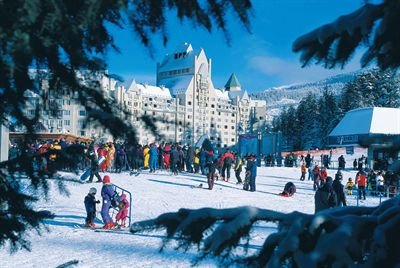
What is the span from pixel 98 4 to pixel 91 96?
45 centimetres

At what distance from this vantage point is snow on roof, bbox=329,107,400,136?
43625 mm

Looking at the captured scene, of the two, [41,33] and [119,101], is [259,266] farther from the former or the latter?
[41,33]

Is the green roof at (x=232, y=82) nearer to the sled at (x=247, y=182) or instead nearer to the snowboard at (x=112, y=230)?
the sled at (x=247, y=182)

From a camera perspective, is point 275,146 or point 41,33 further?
point 275,146

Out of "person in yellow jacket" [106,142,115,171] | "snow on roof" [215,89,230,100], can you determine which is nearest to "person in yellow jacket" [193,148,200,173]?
"person in yellow jacket" [106,142,115,171]

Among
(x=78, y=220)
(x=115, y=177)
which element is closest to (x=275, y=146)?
(x=115, y=177)

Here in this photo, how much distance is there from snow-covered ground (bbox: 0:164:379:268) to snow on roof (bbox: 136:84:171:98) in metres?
83.6

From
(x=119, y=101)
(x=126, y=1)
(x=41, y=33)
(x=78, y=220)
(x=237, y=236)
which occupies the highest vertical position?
(x=126, y=1)

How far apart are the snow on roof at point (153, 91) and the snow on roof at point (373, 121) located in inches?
2711

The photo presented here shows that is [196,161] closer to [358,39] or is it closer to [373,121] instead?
[373,121]

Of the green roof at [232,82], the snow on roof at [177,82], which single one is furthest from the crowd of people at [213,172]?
the green roof at [232,82]

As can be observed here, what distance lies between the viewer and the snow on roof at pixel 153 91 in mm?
112312

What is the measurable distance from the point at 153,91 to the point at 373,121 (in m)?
75.8

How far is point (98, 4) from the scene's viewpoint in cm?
197
